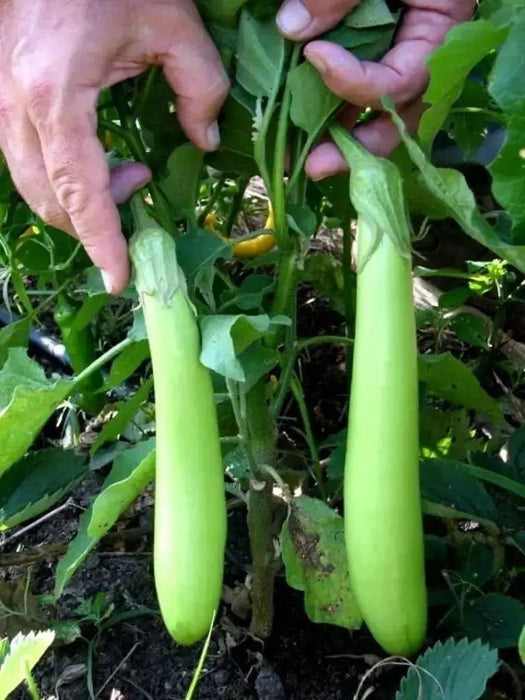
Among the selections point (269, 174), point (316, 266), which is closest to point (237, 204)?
point (316, 266)

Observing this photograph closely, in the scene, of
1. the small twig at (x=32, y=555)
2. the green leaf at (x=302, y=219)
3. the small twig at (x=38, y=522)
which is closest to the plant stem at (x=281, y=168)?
the green leaf at (x=302, y=219)

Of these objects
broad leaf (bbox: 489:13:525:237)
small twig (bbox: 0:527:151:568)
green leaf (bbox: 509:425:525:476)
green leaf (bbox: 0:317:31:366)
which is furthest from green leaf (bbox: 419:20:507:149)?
small twig (bbox: 0:527:151:568)

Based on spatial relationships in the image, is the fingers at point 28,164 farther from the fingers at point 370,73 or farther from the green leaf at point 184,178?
the fingers at point 370,73

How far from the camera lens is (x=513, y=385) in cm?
135

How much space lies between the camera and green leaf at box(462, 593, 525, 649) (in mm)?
874

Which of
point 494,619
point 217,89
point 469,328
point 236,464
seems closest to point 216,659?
point 236,464

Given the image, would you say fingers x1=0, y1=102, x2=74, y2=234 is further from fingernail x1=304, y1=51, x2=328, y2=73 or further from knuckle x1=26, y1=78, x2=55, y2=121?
fingernail x1=304, y1=51, x2=328, y2=73

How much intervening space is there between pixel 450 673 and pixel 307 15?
0.58 meters

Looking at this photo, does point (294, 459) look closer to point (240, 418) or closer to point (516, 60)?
point (240, 418)

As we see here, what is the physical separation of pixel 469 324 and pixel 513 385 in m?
0.18

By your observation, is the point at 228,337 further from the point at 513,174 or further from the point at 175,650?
the point at 175,650

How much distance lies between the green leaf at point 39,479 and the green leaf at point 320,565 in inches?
14.3

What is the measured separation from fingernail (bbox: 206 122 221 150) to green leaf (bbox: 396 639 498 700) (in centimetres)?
50

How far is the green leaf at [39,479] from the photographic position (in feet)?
3.47
